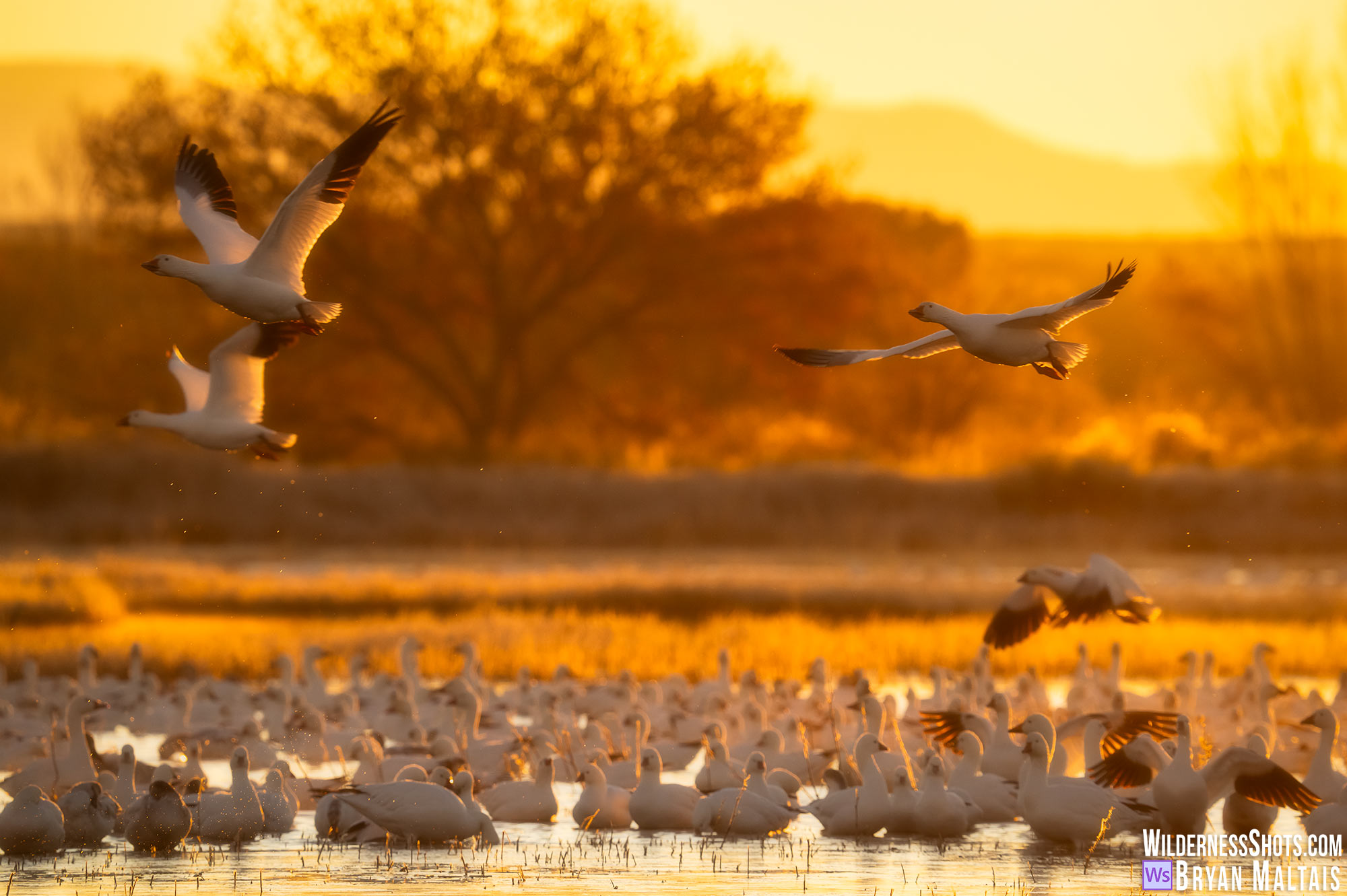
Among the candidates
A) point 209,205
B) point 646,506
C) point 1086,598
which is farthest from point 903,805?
point 646,506

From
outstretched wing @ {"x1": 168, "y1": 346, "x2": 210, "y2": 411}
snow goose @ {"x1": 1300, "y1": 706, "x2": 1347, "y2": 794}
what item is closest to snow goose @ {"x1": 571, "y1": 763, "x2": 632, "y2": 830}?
outstretched wing @ {"x1": 168, "y1": 346, "x2": 210, "y2": 411}

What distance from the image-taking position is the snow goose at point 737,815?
10.5m

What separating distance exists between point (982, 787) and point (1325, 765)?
6.73ft

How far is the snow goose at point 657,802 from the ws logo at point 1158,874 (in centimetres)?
266

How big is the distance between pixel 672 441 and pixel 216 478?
877 centimetres

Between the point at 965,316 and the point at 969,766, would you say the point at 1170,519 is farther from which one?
the point at 965,316

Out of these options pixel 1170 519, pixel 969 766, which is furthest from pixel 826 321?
pixel 969 766

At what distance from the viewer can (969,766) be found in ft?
36.9

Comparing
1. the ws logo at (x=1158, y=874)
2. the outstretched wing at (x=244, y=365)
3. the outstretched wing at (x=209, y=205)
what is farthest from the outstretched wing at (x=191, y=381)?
the ws logo at (x=1158, y=874)

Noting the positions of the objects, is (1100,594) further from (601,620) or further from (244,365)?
(601,620)

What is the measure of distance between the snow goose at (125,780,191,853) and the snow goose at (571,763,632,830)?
232cm

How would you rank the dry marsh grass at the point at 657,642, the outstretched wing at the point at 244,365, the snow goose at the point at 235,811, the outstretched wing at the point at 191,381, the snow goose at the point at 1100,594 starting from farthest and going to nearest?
1. the dry marsh grass at the point at 657,642
2. the outstretched wing at the point at 191,381
3. the snow goose at the point at 1100,594
4. the outstretched wing at the point at 244,365
5. the snow goose at the point at 235,811

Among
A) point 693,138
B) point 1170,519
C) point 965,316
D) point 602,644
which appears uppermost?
point 693,138

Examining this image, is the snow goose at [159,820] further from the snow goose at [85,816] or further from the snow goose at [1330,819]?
the snow goose at [1330,819]
